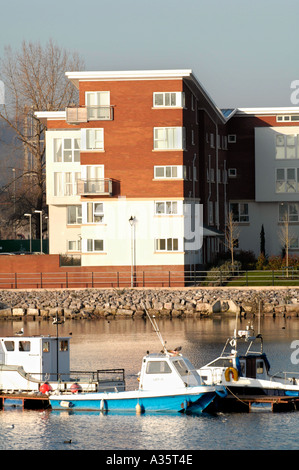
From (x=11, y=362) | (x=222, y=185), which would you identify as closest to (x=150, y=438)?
(x=11, y=362)

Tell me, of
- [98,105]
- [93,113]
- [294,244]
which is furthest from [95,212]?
[294,244]

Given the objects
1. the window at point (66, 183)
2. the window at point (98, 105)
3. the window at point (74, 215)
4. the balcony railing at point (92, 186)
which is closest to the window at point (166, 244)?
the balcony railing at point (92, 186)

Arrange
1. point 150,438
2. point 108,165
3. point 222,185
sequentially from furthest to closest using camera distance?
point 222,185, point 108,165, point 150,438

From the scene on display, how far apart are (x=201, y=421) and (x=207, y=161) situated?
4660cm

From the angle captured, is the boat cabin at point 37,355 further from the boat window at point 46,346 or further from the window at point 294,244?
the window at point 294,244

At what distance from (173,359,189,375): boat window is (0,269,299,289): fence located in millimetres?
31538

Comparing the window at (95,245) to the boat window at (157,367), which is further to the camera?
the window at (95,245)

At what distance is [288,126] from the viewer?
268 ft

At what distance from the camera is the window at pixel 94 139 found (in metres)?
64.4

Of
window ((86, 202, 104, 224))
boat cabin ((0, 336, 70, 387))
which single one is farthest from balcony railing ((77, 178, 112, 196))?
boat cabin ((0, 336, 70, 387))

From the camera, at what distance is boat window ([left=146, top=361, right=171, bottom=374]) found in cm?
3047

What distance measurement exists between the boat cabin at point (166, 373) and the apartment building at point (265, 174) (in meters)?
50.7

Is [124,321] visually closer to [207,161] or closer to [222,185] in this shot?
[207,161]

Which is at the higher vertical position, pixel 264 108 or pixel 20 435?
pixel 264 108
